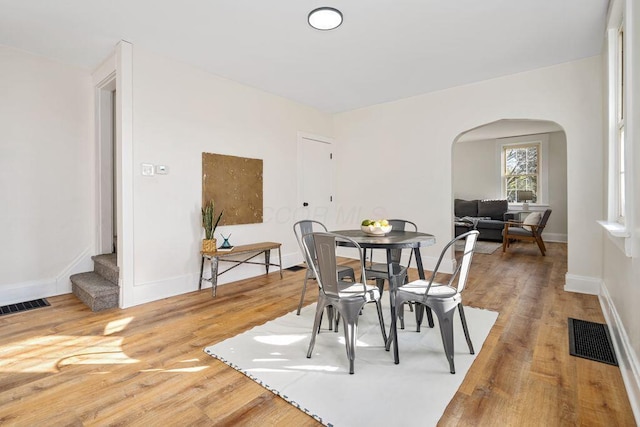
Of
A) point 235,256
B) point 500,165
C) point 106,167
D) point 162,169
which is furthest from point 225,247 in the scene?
point 500,165

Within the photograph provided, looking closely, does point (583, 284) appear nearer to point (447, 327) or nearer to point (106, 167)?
point (447, 327)

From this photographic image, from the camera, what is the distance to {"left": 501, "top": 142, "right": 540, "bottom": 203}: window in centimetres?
755

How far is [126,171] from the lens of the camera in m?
3.02

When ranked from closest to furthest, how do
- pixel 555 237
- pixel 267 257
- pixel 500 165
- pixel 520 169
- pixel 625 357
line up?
1. pixel 625 357
2. pixel 267 257
3. pixel 555 237
4. pixel 520 169
5. pixel 500 165

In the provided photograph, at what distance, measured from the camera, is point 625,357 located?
1.80 metres

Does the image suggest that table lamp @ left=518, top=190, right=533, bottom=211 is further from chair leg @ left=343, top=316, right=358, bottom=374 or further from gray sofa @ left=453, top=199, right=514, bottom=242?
chair leg @ left=343, top=316, right=358, bottom=374

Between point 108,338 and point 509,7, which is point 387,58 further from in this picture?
point 108,338

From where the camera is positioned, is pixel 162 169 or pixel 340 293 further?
pixel 162 169

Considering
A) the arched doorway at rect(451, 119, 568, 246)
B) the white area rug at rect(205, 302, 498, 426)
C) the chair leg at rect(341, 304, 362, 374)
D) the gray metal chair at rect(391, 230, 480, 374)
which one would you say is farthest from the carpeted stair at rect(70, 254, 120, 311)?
the arched doorway at rect(451, 119, 568, 246)

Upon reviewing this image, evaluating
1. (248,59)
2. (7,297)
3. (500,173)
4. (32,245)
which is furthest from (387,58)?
(500,173)

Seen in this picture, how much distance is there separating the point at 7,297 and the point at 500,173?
9327 millimetres

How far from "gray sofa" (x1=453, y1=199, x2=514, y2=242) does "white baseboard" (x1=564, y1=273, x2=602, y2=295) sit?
2984 millimetres

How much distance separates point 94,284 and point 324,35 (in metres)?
3.28

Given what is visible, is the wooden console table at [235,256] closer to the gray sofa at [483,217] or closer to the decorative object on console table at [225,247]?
the decorative object on console table at [225,247]
